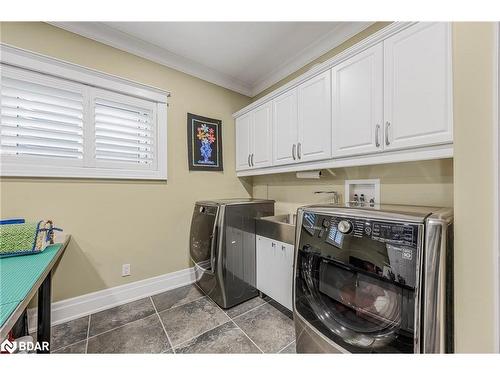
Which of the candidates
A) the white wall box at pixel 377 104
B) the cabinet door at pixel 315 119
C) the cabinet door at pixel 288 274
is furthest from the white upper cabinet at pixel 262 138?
the cabinet door at pixel 288 274

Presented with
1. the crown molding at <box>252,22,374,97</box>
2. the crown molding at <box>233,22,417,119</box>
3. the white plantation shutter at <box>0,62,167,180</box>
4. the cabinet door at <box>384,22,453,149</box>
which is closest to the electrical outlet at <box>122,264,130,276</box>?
the white plantation shutter at <box>0,62,167,180</box>

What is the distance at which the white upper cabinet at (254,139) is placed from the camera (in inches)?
88.6

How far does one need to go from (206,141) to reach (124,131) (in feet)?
2.90

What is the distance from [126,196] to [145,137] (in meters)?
0.66

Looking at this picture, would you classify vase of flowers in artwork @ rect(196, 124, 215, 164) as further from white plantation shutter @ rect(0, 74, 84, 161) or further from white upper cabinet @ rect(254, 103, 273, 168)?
white plantation shutter @ rect(0, 74, 84, 161)

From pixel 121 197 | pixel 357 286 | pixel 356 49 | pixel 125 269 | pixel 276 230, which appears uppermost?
pixel 356 49

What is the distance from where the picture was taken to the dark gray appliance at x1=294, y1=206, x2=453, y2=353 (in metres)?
0.78

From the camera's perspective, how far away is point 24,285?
0.84m

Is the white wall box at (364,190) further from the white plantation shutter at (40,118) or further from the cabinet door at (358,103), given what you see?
the white plantation shutter at (40,118)

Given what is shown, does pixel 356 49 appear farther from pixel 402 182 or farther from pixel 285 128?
pixel 402 182

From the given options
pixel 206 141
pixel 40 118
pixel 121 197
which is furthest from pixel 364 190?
pixel 40 118

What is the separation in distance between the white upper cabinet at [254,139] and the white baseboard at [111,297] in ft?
4.93

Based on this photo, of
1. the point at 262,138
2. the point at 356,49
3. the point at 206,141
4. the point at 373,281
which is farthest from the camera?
the point at 206,141
